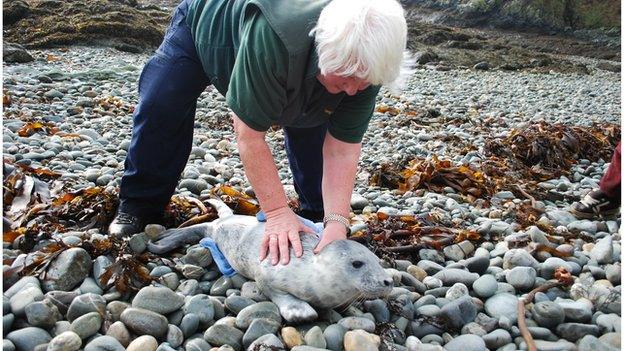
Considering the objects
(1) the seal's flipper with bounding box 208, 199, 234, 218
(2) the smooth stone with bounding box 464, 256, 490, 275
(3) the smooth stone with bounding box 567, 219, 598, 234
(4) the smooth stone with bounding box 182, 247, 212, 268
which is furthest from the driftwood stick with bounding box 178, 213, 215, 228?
(3) the smooth stone with bounding box 567, 219, 598, 234

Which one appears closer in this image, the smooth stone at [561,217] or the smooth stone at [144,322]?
the smooth stone at [144,322]

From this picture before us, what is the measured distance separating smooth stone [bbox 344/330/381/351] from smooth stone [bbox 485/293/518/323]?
2.18 feet

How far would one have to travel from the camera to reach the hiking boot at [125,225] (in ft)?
10.8

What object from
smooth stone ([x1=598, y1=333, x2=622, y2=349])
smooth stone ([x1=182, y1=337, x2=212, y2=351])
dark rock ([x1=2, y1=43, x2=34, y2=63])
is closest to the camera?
smooth stone ([x1=182, y1=337, x2=212, y2=351])

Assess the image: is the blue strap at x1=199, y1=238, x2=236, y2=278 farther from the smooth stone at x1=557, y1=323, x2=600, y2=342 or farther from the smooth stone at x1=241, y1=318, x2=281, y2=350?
the smooth stone at x1=557, y1=323, x2=600, y2=342

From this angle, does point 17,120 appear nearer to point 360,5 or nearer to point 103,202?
point 103,202

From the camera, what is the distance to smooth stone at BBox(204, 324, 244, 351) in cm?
233

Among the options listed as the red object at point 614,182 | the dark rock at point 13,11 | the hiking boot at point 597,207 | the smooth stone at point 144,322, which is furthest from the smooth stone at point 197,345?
the dark rock at point 13,11

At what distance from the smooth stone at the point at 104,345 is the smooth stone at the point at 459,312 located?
138 centimetres

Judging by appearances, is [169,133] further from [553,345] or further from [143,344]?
[553,345]

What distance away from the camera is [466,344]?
2.42 metres

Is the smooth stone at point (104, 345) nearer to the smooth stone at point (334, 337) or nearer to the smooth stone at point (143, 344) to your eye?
the smooth stone at point (143, 344)

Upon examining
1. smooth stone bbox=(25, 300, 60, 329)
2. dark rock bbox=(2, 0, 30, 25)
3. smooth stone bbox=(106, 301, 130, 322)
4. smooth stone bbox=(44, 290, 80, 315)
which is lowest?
smooth stone bbox=(106, 301, 130, 322)

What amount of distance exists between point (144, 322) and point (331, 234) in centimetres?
90
